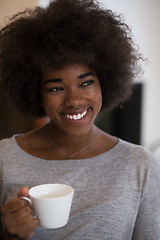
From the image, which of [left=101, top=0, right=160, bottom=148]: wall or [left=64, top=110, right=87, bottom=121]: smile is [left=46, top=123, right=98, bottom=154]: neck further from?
[left=101, top=0, right=160, bottom=148]: wall

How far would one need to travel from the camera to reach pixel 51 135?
114 centimetres

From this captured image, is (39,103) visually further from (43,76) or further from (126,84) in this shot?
(126,84)

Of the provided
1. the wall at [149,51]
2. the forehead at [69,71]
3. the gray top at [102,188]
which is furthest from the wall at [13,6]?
the wall at [149,51]

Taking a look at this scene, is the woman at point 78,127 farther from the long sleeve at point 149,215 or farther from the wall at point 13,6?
the wall at point 13,6

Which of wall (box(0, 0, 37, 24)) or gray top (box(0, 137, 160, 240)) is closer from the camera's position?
gray top (box(0, 137, 160, 240))

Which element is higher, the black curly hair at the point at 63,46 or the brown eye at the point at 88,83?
the black curly hair at the point at 63,46

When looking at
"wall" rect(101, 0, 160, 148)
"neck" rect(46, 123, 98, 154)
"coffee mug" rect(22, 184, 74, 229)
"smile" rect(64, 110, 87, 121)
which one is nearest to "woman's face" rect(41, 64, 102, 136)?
"smile" rect(64, 110, 87, 121)

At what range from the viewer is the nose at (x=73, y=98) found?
92 centimetres

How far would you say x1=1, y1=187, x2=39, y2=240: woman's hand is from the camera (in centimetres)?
75

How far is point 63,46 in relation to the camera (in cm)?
93

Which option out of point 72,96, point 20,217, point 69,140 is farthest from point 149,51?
point 20,217

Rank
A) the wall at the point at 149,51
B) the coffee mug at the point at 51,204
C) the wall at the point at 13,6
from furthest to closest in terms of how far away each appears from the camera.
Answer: the wall at the point at 149,51 < the wall at the point at 13,6 < the coffee mug at the point at 51,204

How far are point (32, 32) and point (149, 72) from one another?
2028 millimetres

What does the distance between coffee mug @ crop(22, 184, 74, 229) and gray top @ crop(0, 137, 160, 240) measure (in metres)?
0.21
